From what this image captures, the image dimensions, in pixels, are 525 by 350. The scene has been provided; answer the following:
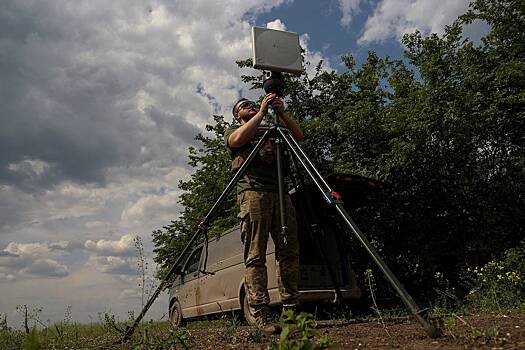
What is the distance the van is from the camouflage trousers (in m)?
1.37

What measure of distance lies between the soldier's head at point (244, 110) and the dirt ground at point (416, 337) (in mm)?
1998

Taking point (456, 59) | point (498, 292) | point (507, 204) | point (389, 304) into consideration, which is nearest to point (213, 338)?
point (498, 292)

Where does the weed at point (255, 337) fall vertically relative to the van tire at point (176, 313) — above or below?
above

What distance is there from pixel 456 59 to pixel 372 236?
5.52 m

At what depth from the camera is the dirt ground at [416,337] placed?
283 cm

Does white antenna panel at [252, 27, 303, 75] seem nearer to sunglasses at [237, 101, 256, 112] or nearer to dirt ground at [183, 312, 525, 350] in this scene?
sunglasses at [237, 101, 256, 112]

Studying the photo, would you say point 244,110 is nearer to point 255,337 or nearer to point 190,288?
point 255,337

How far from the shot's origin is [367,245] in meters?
3.41

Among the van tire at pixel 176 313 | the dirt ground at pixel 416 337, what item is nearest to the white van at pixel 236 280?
the van tire at pixel 176 313

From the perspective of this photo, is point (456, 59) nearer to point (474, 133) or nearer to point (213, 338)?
point (474, 133)

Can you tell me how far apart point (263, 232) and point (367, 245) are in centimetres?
114

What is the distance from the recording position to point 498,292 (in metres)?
6.86

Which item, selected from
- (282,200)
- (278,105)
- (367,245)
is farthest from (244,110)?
(367,245)

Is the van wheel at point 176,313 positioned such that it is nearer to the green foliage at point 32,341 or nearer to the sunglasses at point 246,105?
the sunglasses at point 246,105
